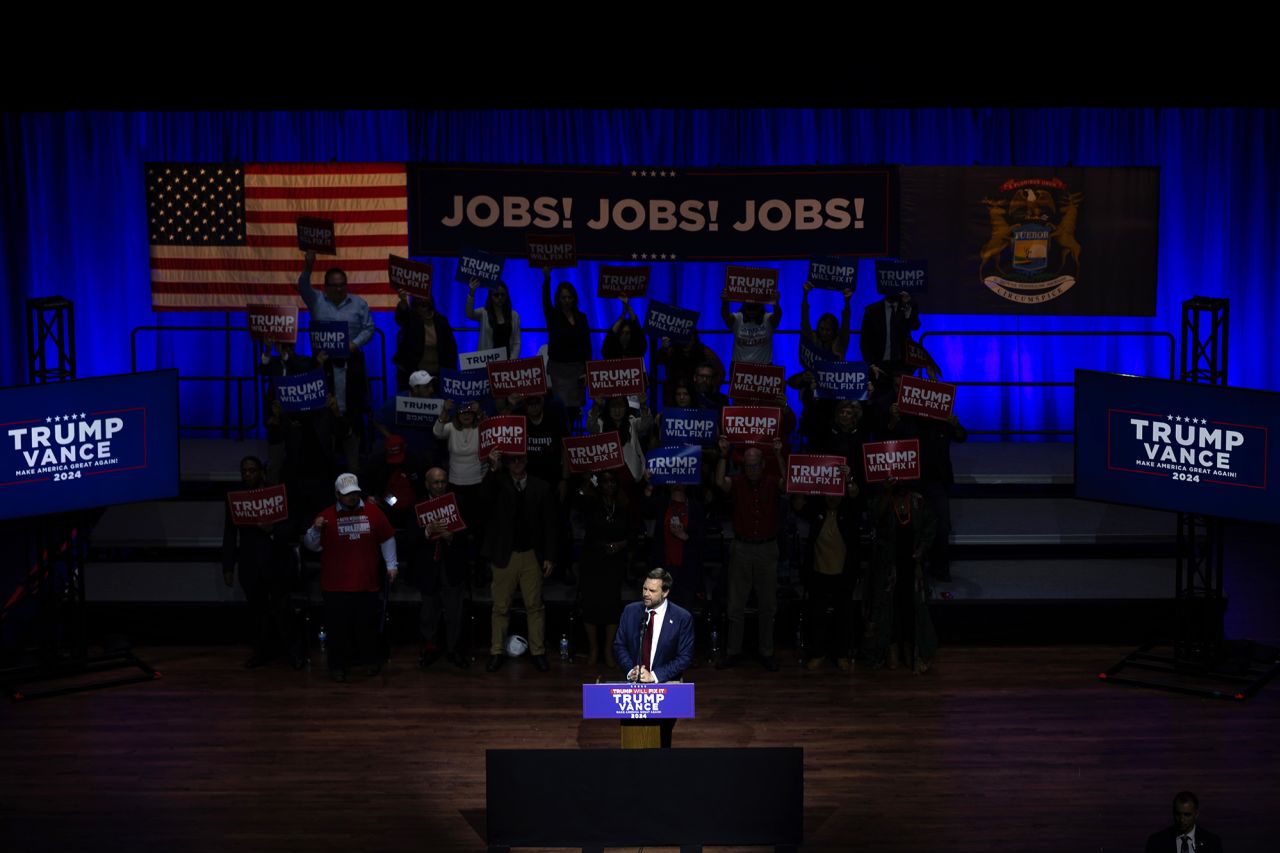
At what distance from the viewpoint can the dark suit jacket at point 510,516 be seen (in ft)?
44.1

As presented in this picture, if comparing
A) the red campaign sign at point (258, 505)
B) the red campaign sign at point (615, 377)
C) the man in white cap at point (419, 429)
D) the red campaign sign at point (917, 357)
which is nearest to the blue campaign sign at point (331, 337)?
the man in white cap at point (419, 429)

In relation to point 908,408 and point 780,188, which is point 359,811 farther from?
point 780,188

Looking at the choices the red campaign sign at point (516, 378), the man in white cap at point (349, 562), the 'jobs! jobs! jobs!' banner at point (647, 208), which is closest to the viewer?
the man in white cap at point (349, 562)

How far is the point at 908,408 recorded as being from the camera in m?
14.0

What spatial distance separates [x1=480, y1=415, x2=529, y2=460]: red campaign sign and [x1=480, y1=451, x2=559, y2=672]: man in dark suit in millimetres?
76

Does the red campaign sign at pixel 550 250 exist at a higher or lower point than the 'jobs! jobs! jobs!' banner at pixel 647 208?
lower

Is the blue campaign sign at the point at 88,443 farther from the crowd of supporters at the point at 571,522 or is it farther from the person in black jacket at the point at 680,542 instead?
the person in black jacket at the point at 680,542

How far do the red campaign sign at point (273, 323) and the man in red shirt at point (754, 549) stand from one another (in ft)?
14.0

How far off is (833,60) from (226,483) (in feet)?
24.1

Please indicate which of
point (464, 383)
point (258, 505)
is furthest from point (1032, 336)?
point (258, 505)

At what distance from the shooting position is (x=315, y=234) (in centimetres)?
1493

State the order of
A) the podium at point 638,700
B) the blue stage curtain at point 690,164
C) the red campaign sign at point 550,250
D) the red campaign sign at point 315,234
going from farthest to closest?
1. the blue stage curtain at point 690,164
2. the red campaign sign at point 550,250
3. the red campaign sign at point 315,234
4. the podium at point 638,700

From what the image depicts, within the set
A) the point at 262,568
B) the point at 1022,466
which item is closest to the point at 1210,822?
the point at 1022,466

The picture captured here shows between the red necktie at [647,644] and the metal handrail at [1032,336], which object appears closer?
the red necktie at [647,644]
